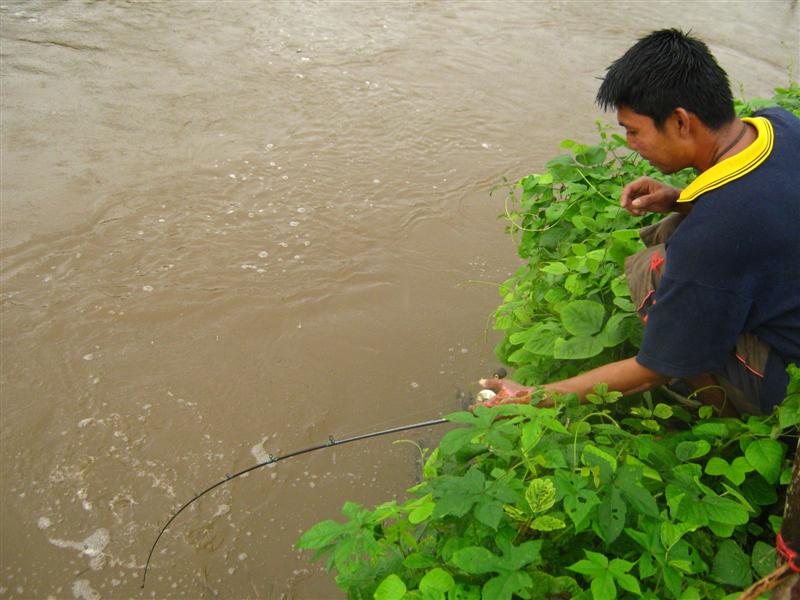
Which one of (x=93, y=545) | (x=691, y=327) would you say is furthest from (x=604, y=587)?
(x=93, y=545)

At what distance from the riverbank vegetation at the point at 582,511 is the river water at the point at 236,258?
117 centimetres

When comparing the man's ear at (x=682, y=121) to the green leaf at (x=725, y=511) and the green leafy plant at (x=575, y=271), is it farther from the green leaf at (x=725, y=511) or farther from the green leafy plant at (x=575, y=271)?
the green leaf at (x=725, y=511)

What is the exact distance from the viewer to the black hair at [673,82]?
5.95 ft

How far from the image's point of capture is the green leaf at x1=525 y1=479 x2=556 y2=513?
1.59m

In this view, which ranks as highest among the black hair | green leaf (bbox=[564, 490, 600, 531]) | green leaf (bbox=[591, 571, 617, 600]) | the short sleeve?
the black hair

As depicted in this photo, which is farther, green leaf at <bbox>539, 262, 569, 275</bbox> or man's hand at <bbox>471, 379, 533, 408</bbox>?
green leaf at <bbox>539, 262, 569, 275</bbox>

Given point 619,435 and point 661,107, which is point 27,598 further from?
point 661,107

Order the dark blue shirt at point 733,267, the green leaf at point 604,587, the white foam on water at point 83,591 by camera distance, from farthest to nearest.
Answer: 1. the white foam on water at point 83,591
2. the dark blue shirt at point 733,267
3. the green leaf at point 604,587

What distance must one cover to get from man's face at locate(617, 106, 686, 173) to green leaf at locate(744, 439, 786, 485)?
80cm

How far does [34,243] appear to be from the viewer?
172 inches

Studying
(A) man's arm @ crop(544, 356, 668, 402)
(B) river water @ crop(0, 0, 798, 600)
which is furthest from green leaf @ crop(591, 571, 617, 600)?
(B) river water @ crop(0, 0, 798, 600)

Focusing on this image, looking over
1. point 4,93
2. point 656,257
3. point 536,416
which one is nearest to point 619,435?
point 536,416

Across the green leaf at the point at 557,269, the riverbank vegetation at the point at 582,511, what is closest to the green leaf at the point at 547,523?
the riverbank vegetation at the point at 582,511

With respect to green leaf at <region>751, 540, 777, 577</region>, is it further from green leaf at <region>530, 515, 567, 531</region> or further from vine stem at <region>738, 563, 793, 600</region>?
green leaf at <region>530, 515, 567, 531</region>
